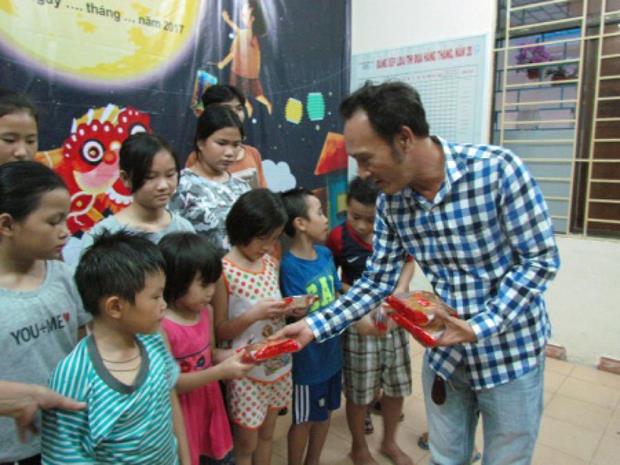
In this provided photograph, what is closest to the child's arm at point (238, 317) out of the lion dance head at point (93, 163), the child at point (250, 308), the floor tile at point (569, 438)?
the child at point (250, 308)

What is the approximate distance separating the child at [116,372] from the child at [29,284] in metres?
0.10

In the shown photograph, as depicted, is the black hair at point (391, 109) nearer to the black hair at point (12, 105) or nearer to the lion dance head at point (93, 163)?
the black hair at point (12, 105)

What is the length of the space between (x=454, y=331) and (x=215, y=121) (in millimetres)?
1240

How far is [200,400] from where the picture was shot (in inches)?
57.3

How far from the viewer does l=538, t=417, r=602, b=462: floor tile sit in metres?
2.16

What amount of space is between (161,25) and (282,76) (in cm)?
97

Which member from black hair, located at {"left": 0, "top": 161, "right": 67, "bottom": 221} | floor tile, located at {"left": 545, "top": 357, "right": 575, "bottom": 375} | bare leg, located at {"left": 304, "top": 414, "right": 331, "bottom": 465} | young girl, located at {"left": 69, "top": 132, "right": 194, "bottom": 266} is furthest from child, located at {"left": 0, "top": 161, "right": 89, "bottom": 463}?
floor tile, located at {"left": 545, "top": 357, "right": 575, "bottom": 375}

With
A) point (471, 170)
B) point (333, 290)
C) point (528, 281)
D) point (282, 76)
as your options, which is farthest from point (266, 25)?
point (528, 281)

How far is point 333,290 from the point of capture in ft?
6.05

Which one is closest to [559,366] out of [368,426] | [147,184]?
[368,426]

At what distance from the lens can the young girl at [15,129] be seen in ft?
4.39

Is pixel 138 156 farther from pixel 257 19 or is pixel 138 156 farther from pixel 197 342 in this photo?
pixel 257 19

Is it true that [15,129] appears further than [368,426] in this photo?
No

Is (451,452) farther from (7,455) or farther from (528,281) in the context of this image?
(7,455)
